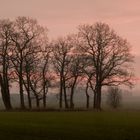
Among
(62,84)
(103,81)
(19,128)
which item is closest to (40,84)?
(62,84)

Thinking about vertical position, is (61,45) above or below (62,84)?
above

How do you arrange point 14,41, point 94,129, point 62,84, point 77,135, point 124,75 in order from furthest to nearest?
point 62,84
point 124,75
point 14,41
point 94,129
point 77,135

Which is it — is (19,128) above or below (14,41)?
below

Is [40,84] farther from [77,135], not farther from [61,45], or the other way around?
→ [77,135]

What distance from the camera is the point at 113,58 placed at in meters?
80.2

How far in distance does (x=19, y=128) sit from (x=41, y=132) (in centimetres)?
269

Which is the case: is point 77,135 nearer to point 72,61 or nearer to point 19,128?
point 19,128

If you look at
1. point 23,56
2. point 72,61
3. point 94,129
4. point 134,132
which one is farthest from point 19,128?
point 72,61

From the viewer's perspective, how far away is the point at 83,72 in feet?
270

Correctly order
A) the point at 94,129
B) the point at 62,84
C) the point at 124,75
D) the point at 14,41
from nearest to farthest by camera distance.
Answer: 1. the point at 94,129
2. the point at 14,41
3. the point at 124,75
4. the point at 62,84

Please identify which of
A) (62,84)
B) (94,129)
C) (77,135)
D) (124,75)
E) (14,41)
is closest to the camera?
(77,135)

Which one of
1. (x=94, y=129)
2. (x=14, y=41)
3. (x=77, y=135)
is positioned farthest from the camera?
(x=14, y=41)

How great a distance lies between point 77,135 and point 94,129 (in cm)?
337

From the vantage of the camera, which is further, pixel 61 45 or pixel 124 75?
pixel 61 45
